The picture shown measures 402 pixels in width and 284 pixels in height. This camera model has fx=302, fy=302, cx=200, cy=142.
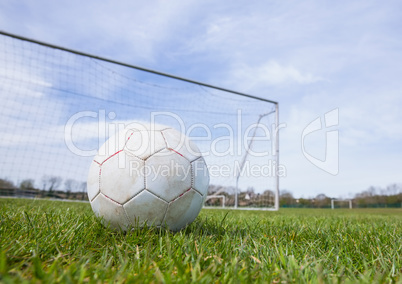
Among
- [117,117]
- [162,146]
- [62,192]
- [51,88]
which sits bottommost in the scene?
[62,192]

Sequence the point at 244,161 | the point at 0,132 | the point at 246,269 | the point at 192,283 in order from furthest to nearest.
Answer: the point at 244,161
the point at 0,132
the point at 246,269
the point at 192,283

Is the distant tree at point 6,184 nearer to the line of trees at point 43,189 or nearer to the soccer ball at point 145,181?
the line of trees at point 43,189

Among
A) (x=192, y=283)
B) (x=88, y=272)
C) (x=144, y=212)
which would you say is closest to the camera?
(x=192, y=283)

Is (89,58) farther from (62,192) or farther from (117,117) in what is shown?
(62,192)

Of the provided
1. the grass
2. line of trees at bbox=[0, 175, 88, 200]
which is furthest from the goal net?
the grass

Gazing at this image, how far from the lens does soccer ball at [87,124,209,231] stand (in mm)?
2277

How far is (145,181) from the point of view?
2.28 metres

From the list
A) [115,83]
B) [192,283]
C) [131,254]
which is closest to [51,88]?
[115,83]

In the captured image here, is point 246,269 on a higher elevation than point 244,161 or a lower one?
lower

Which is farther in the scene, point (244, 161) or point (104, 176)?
point (244, 161)

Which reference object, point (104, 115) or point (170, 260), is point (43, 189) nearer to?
point (104, 115)

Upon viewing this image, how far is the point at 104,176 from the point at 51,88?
8.42 meters

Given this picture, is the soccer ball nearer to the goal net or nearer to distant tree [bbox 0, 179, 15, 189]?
the goal net

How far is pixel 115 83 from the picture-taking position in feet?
32.0
